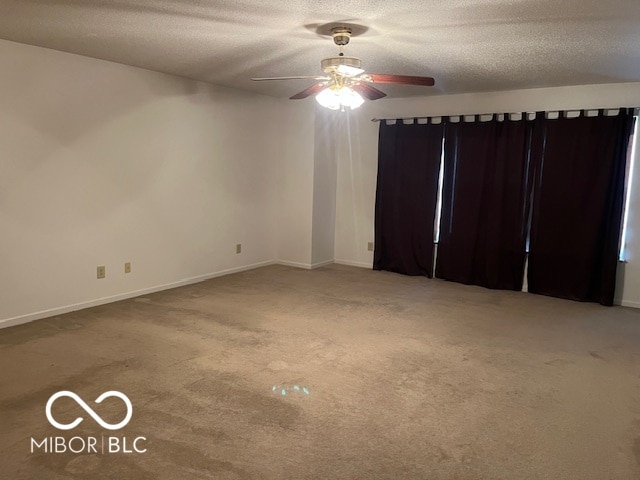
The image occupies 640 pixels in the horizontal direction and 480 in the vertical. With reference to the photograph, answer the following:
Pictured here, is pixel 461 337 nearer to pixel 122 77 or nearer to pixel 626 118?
pixel 626 118

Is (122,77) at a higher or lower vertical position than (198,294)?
higher

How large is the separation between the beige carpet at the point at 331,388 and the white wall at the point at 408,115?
0.85 meters

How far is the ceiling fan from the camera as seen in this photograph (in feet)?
10.5

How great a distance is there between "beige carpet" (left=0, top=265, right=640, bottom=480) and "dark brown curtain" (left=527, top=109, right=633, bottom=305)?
0.44 m

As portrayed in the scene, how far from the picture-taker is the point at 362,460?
88.0 inches

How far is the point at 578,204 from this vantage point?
16.3ft

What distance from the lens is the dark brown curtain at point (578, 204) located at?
15.7 ft

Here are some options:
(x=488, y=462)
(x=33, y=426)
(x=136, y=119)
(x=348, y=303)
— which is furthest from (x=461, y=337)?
(x=136, y=119)

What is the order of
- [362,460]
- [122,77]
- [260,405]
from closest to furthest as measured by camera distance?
[362,460] < [260,405] < [122,77]

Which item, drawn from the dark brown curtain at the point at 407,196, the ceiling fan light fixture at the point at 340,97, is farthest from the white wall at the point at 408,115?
the ceiling fan light fixture at the point at 340,97

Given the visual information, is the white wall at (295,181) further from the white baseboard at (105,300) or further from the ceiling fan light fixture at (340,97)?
the ceiling fan light fixture at (340,97)

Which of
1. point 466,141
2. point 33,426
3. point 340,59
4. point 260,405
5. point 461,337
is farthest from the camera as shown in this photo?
point 466,141

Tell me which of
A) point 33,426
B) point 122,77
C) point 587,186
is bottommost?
point 33,426

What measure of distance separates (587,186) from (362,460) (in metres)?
4.00
